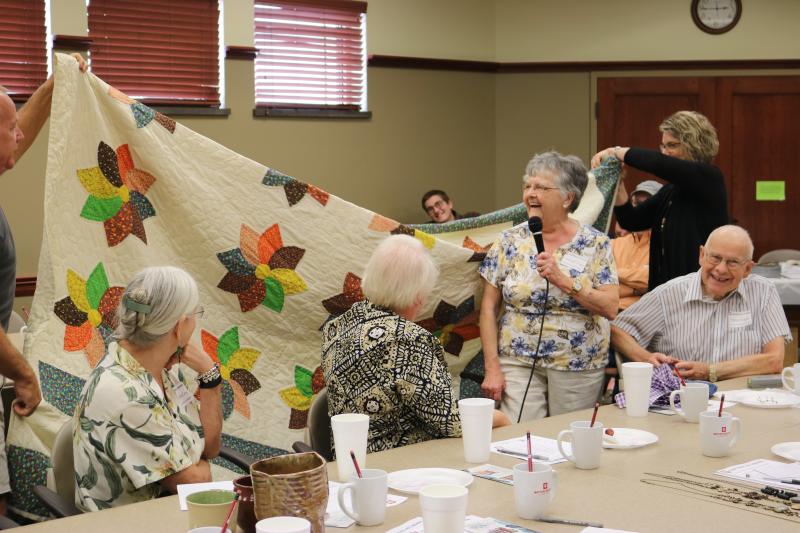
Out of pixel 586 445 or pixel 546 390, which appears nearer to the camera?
pixel 586 445

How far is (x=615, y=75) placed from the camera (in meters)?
7.80

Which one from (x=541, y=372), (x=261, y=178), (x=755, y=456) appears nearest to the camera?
(x=755, y=456)

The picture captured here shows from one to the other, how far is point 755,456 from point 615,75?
5.99 m

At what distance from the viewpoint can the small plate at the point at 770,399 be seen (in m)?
2.76

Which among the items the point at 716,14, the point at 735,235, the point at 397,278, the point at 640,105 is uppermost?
the point at 716,14

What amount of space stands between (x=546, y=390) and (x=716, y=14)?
5335mm

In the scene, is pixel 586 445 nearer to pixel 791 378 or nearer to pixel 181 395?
pixel 181 395

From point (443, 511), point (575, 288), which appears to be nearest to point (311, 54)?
point (575, 288)

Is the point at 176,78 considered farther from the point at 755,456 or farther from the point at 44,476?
the point at 755,456

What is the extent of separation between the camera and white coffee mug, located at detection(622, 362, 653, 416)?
8.74ft

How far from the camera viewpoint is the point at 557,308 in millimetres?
3398

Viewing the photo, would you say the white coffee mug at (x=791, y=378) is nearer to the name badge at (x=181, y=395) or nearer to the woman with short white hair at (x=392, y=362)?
the woman with short white hair at (x=392, y=362)

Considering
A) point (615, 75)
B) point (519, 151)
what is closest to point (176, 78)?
point (519, 151)

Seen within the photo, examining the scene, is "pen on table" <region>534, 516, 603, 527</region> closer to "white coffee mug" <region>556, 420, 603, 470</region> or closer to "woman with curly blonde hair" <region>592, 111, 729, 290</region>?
"white coffee mug" <region>556, 420, 603, 470</region>
